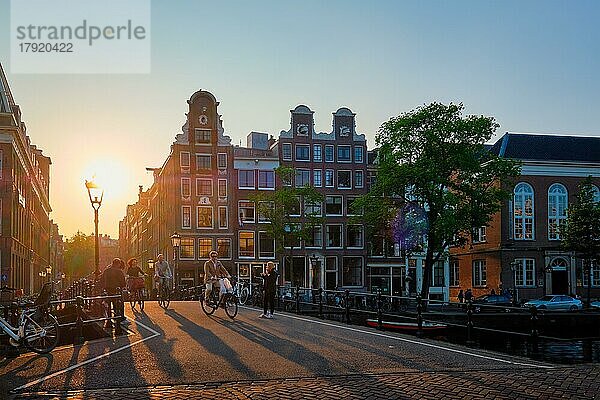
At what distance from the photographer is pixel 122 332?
1727 cm

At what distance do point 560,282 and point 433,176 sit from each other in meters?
22.3

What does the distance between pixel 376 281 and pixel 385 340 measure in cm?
5316

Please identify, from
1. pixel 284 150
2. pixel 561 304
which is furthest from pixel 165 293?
pixel 284 150

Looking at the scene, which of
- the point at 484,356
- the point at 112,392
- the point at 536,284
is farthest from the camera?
the point at 536,284

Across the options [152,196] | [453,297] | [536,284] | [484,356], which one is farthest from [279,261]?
[484,356]

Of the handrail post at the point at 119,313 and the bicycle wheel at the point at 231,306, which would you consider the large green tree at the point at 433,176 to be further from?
the handrail post at the point at 119,313

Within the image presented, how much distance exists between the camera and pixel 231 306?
70.5 feet

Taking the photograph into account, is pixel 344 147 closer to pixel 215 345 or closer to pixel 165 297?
pixel 165 297

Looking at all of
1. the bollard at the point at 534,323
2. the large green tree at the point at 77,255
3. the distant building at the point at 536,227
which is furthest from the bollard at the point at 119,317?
the large green tree at the point at 77,255

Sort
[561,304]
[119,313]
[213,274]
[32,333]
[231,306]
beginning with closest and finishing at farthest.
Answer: [32,333] < [119,313] < [231,306] < [213,274] < [561,304]

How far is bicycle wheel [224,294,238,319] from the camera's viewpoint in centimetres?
2134

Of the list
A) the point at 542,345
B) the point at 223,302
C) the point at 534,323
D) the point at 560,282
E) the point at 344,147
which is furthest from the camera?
the point at 344,147

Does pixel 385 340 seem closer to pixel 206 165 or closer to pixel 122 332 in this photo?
pixel 122 332

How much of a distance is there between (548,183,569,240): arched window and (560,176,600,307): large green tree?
10151 mm
